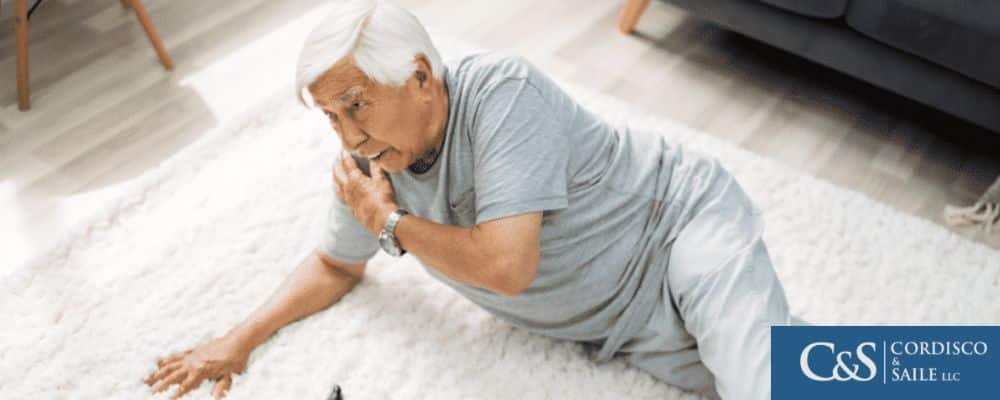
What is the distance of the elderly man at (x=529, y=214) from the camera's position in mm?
981

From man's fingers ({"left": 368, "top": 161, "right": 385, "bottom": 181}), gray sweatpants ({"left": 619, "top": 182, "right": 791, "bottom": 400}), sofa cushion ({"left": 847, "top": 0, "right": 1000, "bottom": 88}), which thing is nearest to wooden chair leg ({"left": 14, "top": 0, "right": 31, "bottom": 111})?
man's fingers ({"left": 368, "top": 161, "right": 385, "bottom": 181})

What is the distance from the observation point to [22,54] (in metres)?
1.90

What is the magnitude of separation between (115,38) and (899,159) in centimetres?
214

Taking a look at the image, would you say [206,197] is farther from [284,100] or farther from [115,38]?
[115,38]

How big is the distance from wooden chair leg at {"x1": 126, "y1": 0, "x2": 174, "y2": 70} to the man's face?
128cm

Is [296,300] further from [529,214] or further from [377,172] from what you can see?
[529,214]

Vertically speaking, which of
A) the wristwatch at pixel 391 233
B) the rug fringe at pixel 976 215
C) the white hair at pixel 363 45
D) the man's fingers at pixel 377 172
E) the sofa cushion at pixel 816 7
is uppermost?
the white hair at pixel 363 45

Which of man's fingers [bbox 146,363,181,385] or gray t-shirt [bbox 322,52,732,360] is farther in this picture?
man's fingers [bbox 146,363,181,385]

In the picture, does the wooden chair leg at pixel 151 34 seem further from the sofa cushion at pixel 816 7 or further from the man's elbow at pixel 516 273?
the sofa cushion at pixel 816 7

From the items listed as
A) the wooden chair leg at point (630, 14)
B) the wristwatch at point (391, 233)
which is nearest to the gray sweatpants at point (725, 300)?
the wristwatch at point (391, 233)

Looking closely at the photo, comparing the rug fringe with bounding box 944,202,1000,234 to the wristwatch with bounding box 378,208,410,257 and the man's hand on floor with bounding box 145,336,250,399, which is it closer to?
the wristwatch with bounding box 378,208,410,257

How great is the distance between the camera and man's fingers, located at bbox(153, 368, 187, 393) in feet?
4.37

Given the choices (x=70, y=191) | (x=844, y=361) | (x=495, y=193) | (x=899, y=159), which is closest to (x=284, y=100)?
(x=70, y=191)

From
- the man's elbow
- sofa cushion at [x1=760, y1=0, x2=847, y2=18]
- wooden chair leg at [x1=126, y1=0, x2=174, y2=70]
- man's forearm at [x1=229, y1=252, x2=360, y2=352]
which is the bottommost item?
man's forearm at [x1=229, y1=252, x2=360, y2=352]
